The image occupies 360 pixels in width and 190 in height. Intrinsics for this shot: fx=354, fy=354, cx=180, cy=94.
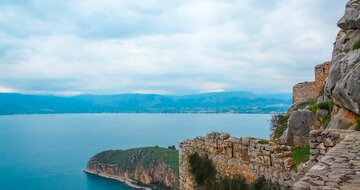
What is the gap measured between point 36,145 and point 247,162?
518ft

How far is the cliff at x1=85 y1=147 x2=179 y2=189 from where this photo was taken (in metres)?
109

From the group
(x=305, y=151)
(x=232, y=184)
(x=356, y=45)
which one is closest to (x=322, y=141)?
(x=232, y=184)

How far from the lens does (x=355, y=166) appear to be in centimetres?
479

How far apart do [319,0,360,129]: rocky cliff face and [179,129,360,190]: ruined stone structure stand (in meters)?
3.75

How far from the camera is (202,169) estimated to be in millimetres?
11070

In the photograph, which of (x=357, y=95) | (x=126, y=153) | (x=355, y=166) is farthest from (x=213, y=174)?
(x=126, y=153)

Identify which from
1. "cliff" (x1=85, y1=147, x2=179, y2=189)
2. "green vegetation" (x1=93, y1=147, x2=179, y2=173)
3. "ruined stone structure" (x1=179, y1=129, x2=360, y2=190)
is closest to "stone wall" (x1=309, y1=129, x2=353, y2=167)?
"ruined stone structure" (x1=179, y1=129, x2=360, y2=190)

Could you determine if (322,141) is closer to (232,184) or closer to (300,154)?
(232,184)

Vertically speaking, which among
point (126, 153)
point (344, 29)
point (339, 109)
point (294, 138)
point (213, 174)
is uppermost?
point (344, 29)

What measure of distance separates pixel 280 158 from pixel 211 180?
3.17 m

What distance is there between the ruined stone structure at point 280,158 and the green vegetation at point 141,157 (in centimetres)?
9844

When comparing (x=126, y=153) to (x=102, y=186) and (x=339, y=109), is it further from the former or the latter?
(x=339, y=109)

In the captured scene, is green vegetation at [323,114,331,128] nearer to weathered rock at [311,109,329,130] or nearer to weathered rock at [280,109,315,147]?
weathered rock at [311,109,329,130]

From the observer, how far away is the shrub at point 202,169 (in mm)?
10672
